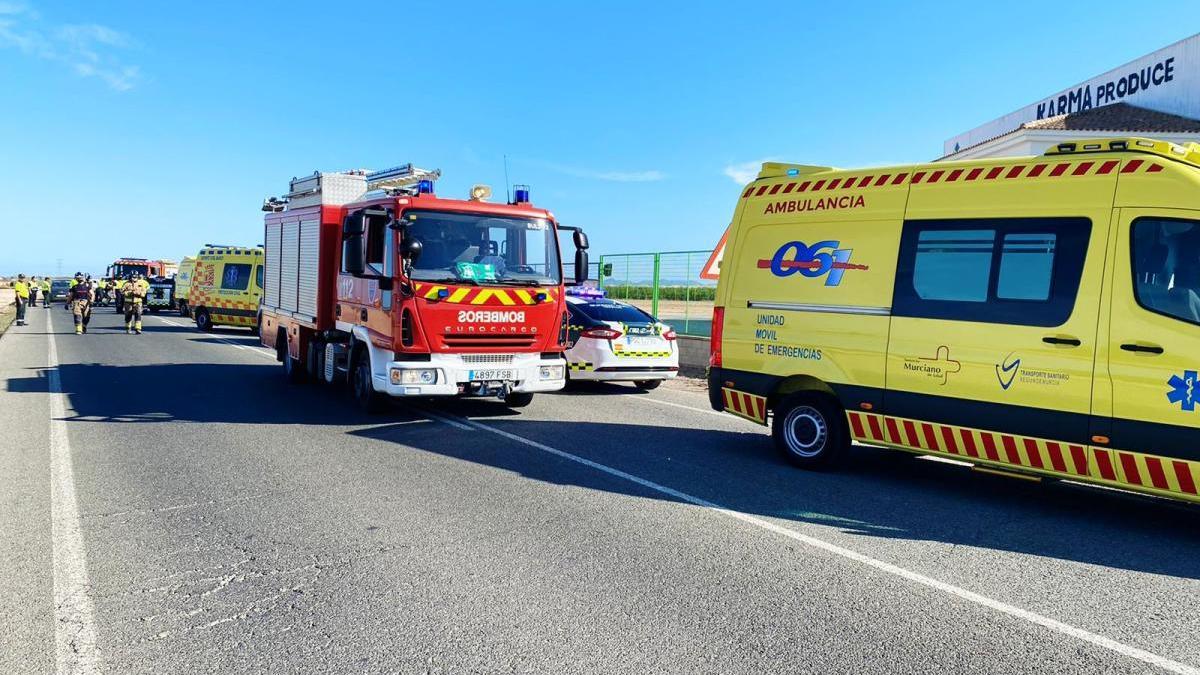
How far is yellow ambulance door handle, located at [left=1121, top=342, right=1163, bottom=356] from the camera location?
5383 millimetres

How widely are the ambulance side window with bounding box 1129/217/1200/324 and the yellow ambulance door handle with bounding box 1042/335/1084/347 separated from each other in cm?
45

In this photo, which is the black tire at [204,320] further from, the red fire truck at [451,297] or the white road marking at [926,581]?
the white road marking at [926,581]

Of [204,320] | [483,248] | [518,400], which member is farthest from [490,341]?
[204,320]

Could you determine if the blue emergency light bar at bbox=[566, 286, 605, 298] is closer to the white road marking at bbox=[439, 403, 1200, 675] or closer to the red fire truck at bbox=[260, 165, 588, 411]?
the red fire truck at bbox=[260, 165, 588, 411]

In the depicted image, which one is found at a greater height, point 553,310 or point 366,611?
point 553,310

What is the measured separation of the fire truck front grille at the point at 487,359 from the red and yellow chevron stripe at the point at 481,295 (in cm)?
59

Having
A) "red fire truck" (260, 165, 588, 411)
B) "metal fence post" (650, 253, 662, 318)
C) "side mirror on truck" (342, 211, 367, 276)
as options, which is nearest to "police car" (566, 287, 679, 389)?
"red fire truck" (260, 165, 588, 411)

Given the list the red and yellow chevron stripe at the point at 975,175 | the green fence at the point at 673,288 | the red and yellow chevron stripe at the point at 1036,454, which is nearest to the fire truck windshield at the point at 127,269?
the green fence at the point at 673,288

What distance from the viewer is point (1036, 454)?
5.93 meters

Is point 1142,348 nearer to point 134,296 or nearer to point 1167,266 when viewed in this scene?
point 1167,266

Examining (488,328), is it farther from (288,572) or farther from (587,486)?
(288,572)

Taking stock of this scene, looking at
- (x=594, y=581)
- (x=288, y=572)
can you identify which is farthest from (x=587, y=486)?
(x=288, y=572)

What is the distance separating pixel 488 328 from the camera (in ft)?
30.9

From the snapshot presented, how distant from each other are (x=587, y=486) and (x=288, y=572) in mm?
2574
